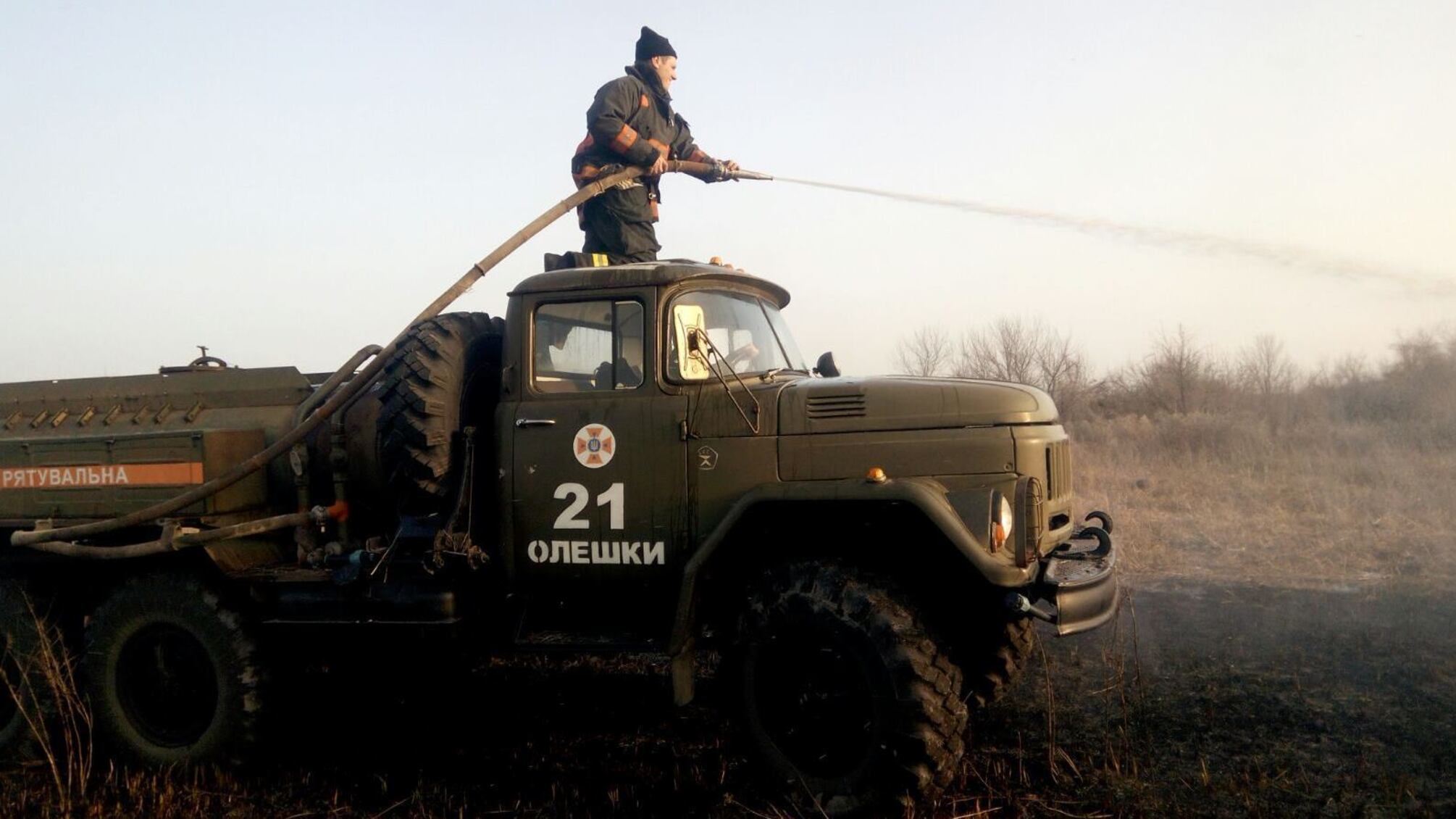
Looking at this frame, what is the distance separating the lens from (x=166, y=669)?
603 centimetres

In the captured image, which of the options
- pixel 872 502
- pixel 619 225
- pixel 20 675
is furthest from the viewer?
pixel 619 225

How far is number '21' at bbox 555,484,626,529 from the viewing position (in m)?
5.31

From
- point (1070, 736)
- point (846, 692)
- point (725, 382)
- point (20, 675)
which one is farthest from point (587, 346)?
point (20, 675)

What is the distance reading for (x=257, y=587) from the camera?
231 inches

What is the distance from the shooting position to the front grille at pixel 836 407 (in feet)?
16.5

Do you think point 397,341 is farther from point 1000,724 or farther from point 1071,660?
point 1071,660

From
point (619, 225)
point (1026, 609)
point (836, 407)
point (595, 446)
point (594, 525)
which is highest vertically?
point (619, 225)

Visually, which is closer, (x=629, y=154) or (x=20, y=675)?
(x=20, y=675)

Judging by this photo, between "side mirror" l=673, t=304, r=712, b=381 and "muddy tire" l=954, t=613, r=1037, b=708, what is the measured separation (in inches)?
80.4

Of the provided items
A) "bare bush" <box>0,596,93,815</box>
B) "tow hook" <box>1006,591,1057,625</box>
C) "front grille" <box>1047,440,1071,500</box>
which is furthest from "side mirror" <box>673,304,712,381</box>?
"bare bush" <box>0,596,93,815</box>

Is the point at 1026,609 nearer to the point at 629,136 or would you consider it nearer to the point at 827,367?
the point at 827,367

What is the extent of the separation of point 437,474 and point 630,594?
4.01 feet

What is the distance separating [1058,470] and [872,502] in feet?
3.46

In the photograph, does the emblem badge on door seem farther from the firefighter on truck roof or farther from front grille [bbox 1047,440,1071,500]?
front grille [bbox 1047,440,1071,500]
